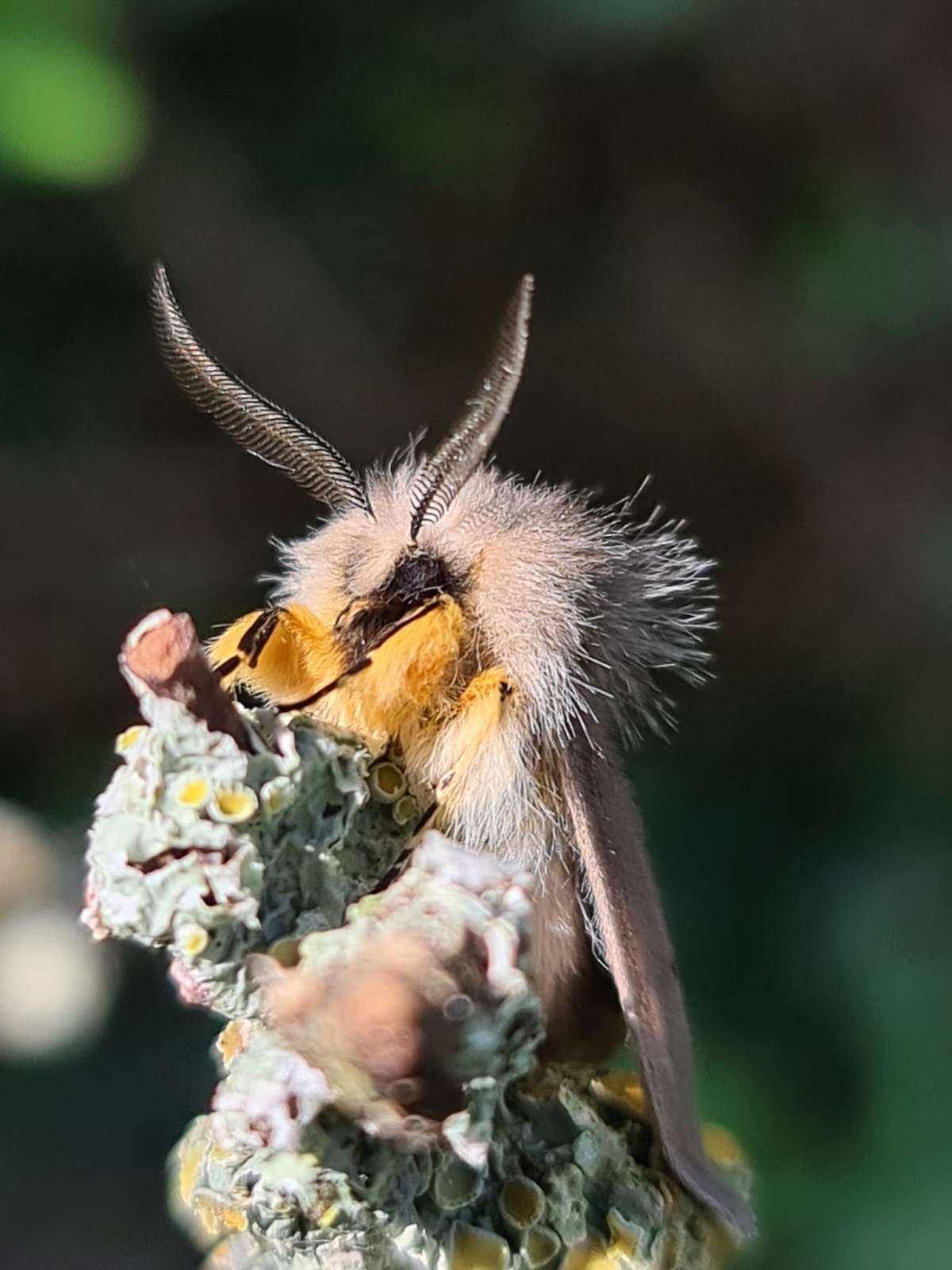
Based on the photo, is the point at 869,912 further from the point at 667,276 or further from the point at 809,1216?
the point at 667,276

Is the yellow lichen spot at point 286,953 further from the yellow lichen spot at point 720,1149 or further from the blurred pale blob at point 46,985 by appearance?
the blurred pale blob at point 46,985

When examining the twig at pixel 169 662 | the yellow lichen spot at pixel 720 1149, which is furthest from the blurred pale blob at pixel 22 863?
the twig at pixel 169 662

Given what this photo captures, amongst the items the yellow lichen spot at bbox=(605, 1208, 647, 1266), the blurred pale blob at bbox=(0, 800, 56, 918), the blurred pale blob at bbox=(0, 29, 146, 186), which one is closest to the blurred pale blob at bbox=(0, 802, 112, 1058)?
the blurred pale blob at bbox=(0, 800, 56, 918)

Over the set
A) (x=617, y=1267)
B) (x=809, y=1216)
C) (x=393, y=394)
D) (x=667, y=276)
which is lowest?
(x=809, y=1216)

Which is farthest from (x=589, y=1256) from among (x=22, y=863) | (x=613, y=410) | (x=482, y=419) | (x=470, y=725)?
(x=613, y=410)

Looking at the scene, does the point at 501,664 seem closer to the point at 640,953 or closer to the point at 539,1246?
the point at 640,953

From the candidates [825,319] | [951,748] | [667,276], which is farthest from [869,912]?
[667,276]

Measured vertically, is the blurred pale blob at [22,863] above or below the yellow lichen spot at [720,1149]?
below

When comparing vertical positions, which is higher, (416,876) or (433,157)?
(433,157)
